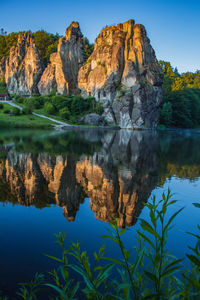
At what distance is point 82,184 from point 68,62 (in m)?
81.7

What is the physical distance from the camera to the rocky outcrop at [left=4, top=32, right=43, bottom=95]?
91.4 m

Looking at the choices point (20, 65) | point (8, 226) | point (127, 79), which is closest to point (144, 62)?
point (127, 79)

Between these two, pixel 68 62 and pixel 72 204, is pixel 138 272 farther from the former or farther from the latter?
pixel 68 62

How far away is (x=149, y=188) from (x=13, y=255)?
582 centimetres

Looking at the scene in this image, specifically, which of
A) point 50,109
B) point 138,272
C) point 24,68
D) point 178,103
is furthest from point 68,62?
point 138,272

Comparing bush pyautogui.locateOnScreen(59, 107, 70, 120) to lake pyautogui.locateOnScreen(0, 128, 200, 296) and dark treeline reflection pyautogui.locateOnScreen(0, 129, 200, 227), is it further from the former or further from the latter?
lake pyautogui.locateOnScreen(0, 128, 200, 296)

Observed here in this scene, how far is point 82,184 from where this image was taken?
28.2 feet

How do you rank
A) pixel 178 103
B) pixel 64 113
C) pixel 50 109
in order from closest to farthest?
pixel 64 113 < pixel 50 109 < pixel 178 103

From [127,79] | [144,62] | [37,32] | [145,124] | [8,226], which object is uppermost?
[37,32]

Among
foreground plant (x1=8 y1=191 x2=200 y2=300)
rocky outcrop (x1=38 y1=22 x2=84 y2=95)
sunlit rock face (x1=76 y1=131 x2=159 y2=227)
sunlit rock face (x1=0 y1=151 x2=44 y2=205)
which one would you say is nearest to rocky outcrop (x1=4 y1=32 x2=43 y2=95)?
rocky outcrop (x1=38 y1=22 x2=84 y2=95)

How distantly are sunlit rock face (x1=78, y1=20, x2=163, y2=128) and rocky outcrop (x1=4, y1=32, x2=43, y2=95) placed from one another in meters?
32.2

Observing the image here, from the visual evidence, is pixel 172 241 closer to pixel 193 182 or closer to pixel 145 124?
pixel 193 182

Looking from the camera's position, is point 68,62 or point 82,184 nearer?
point 82,184

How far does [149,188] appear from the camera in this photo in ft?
27.8
